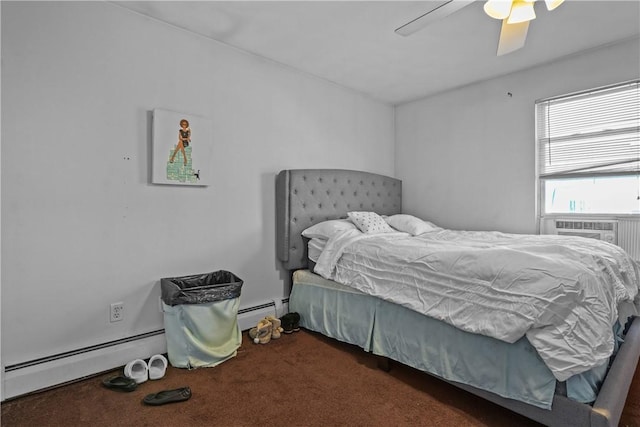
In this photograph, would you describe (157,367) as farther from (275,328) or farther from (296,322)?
(296,322)

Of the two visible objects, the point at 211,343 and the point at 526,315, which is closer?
the point at 526,315

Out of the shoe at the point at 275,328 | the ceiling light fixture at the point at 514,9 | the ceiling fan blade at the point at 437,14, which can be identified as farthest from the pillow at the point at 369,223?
the ceiling light fixture at the point at 514,9

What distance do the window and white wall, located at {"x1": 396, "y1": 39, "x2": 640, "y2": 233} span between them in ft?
0.33

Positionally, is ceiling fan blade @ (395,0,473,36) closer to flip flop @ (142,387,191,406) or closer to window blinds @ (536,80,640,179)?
window blinds @ (536,80,640,179)

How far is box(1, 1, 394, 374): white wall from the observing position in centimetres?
185

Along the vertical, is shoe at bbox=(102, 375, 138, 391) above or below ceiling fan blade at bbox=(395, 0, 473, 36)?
below

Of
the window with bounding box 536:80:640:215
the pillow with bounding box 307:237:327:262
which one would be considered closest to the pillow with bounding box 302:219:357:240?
the pillow with bounding box 307:237:327:262

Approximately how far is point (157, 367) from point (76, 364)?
1.52 ft

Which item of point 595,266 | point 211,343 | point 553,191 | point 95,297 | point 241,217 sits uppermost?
point 553,191

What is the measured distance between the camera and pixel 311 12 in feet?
7.28

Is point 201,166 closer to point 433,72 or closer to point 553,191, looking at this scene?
Result: point 433,72

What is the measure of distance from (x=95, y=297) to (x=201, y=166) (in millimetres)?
1115

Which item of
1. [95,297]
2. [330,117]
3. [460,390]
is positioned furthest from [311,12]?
[460,390]

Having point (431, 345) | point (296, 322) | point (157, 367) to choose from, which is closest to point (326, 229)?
point (296, 322)
